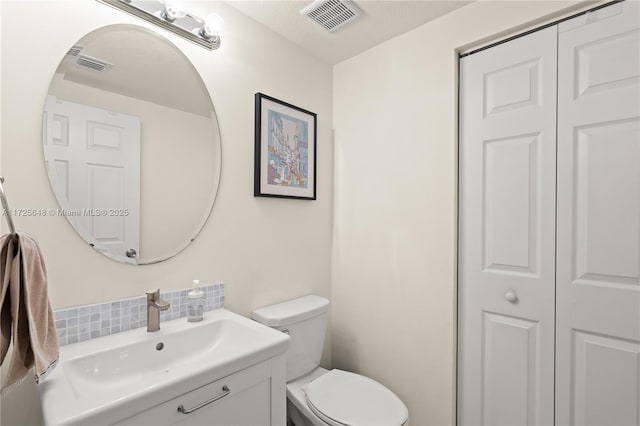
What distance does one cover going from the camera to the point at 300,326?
1.66m

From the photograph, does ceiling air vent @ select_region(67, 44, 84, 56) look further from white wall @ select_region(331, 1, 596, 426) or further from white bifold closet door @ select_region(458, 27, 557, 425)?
white bifold closet door @ select_region(458, 27, 557, 425)

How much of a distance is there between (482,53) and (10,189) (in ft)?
6.39

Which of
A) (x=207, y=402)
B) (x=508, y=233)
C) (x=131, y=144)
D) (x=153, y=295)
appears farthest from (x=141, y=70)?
(x=508, y=233)

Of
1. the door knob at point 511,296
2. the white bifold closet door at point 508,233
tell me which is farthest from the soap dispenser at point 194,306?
the door knob at point 511,296

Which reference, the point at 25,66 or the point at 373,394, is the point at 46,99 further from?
the point at 373,394

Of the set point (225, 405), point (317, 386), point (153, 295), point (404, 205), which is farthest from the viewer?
point (404, 205)

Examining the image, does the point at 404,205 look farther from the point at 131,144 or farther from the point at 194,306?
the point at 131,144

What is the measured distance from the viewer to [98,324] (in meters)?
1.16

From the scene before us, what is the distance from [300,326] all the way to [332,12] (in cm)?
157

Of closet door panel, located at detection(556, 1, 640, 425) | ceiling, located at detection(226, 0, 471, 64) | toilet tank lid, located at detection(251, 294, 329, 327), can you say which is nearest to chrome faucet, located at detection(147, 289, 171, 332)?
toilet tank lid, located at detection(251, 294, 329, 327)

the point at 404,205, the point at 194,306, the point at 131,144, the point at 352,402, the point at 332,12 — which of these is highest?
the point at 332,12

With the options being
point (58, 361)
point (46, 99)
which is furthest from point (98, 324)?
point (46, 99)

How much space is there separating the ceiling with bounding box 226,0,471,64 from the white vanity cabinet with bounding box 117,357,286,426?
158 centimetres

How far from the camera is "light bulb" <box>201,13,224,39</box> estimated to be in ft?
4.53
